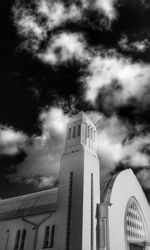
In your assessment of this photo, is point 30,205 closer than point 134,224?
No

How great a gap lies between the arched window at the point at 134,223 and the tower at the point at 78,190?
20.5ft

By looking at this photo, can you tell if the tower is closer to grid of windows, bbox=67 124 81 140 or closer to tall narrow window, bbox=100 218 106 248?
grid of windows, bbox=67 124 81 140

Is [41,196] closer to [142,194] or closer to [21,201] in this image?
[21,201]

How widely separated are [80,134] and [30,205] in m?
13.2

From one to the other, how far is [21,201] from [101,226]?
17.4 metres

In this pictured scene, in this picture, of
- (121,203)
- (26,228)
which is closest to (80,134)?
(121,203)

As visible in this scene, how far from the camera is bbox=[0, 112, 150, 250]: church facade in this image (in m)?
25.6

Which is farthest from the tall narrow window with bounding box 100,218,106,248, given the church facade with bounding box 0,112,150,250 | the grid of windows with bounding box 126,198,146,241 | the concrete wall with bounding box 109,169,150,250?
the grid of windows with bounding box 126,198,146,241

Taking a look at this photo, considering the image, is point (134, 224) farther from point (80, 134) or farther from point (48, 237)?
point (80, 134)

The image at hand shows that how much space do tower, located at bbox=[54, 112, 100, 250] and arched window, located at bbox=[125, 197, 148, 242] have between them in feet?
20.5

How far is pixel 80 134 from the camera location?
32250mm

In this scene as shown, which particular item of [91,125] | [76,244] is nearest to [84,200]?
[76,244]

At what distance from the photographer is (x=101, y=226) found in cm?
2662

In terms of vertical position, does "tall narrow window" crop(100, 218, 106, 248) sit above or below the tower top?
below
